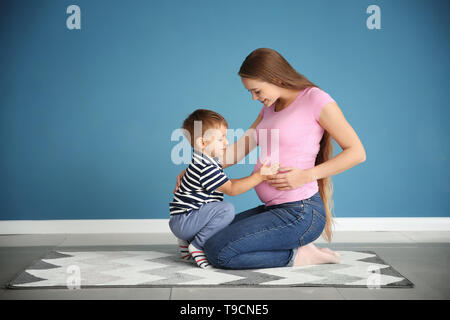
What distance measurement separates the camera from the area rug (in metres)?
1.76

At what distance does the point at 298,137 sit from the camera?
2.02m

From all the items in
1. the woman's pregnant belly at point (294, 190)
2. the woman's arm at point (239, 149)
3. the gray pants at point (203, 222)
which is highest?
the woman's arm at point (239, 149)

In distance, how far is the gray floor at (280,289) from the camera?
1641 millimetres

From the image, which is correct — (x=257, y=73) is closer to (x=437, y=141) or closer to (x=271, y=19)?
(x=271, y=19)

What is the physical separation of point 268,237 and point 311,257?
0.22 m

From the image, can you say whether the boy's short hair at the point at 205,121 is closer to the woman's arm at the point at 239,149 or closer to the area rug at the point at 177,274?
the woman's arm at the point at 239,149

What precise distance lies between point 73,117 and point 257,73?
1465 millimetres

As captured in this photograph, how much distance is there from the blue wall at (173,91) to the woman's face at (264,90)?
3.56 feet

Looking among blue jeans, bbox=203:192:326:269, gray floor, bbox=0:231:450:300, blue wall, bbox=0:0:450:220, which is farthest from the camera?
blue wall, bbox=0:0:450:220

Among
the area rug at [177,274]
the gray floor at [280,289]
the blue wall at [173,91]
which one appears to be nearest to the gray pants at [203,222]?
the area rug at [177,274]

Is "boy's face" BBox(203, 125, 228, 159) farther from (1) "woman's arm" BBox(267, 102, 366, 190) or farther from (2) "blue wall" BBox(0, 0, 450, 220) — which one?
(2) "blue wall" BBox(0, 0, 450, 220)

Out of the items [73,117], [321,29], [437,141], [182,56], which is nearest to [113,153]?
[73,117]

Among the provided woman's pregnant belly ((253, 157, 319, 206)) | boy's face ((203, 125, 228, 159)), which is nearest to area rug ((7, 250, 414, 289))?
woman's pregnant belly ((253, 157, 319, 206))

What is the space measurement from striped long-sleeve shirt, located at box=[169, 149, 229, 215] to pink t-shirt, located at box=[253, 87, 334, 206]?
198 millimetres
